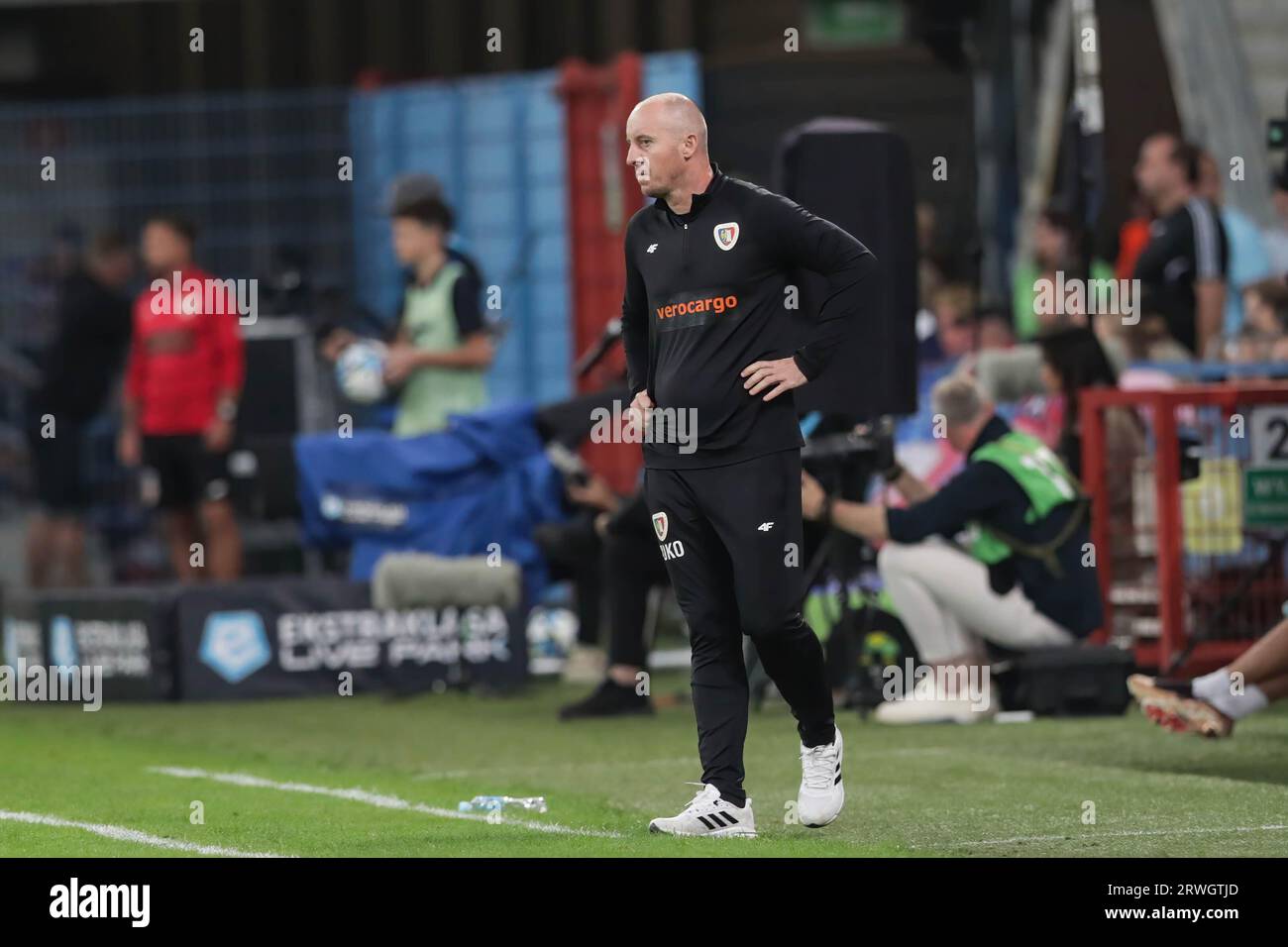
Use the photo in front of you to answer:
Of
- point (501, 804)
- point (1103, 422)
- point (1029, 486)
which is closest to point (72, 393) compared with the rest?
point (1103, 422)

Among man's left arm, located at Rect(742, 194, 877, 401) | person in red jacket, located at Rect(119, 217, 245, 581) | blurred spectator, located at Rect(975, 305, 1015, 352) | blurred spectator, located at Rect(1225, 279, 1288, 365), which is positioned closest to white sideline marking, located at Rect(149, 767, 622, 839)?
man's left arm, located at Rect(742, 194, 877, 401)

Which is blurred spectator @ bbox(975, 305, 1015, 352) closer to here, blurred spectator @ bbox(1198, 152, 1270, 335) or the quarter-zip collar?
blurred spectator @ bbox(1198, 152, 1270, 335)

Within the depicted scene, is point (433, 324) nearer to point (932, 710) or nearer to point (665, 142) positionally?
point (932, 710)

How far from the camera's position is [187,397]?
50.6 feet

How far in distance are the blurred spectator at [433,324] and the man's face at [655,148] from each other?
6.05m

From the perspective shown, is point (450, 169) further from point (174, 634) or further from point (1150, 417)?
point (1150, 417)

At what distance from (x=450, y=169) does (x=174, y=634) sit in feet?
19.0

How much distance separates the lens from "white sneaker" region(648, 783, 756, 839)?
778cm

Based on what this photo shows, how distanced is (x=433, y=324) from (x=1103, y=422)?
3.58 metres

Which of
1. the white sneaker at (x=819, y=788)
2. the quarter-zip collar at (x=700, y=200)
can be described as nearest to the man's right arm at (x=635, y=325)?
the quarter-zip collar at (x=700, y=200)

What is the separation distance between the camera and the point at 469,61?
23.1 meters

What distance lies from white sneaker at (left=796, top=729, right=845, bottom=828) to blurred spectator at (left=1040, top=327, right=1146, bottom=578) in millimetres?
4769

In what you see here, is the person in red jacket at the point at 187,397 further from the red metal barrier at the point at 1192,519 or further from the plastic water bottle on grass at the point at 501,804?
the plastic water bottle on grass at the point at 501,804
